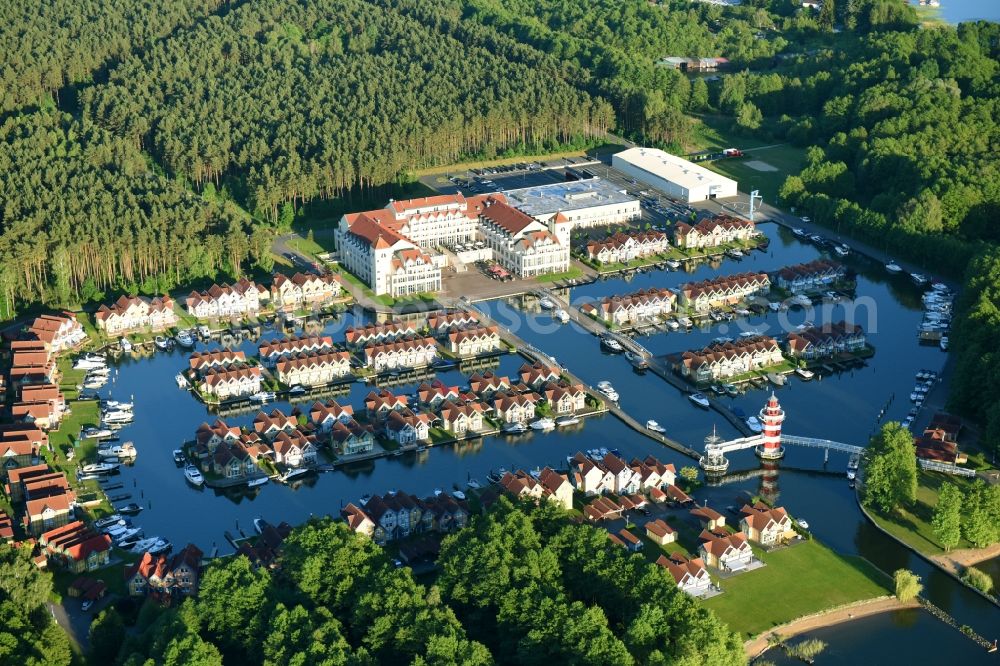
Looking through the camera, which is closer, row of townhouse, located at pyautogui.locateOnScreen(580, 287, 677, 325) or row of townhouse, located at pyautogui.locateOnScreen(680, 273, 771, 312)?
row of townhouse, located at pyautogui.locateOnScreen(580, 287, 677, 325)

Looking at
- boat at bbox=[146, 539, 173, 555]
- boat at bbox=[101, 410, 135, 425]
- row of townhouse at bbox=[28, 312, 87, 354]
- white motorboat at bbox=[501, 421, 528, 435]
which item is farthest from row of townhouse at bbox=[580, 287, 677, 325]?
boat at bbox=[146, 539, 173, 555]

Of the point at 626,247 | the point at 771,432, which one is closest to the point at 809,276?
the point at 626,247

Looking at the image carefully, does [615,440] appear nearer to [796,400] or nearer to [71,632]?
[796,400]

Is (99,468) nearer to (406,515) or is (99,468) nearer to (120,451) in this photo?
(120,451)

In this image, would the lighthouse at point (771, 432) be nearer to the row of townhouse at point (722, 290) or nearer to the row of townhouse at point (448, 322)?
the row of townhouse at point (722, 290)

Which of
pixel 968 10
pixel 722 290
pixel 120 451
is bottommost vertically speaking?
pixel 120 451

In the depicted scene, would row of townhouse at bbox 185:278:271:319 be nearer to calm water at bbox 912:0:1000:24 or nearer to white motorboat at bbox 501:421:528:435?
white motorboat at bbox 501:421:528:435
